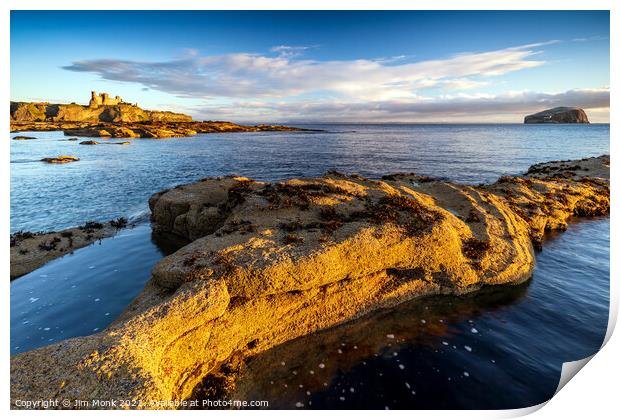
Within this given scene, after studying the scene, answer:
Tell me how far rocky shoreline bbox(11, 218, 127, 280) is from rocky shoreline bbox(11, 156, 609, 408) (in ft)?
13.3

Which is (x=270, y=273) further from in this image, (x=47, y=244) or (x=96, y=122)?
(x=96, y=122)

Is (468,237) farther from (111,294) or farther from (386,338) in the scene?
(111,294)

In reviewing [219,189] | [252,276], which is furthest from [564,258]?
[219,189]

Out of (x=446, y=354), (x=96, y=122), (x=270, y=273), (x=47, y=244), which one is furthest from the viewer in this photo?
(x=96, y=122)

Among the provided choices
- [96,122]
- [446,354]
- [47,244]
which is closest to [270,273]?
[446,354]

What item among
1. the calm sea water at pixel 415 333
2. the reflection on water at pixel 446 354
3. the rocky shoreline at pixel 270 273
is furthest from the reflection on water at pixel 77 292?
Result: the reflection on water at pixel 446 354

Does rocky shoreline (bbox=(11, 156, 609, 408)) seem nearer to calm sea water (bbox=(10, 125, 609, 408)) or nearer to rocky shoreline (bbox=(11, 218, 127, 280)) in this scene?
calm sea water (bbox=(10, 125, 609, 408))

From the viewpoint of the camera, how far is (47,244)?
666 inches

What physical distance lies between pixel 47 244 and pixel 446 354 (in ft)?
68.5

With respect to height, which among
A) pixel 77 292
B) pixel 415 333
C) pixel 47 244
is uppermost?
pixel 47 244

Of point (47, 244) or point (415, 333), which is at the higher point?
point (47, 244)

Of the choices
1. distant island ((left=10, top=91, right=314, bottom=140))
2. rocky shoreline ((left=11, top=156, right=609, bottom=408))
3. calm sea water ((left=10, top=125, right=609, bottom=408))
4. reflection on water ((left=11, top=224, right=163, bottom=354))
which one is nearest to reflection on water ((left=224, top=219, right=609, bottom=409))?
calm sea water ((left=10, top=125, right=609, bottom=408))

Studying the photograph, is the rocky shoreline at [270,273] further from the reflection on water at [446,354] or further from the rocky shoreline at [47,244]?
the rocky shoreline at [47,244]
